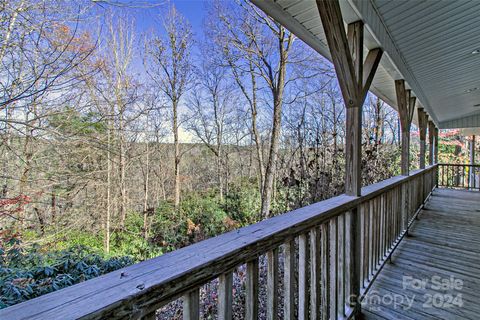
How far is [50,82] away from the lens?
3340 mm

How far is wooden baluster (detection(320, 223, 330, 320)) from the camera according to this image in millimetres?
1563

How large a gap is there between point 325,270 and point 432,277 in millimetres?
1872

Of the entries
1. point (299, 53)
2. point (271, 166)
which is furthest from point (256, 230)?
point (299, 53)

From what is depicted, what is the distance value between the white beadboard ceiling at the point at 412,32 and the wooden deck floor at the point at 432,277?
8.01 ft

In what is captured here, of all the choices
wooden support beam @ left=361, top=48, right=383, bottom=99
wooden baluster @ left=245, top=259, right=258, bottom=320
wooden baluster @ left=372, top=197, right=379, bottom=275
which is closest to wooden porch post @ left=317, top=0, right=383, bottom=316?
wooden support beam @ left=361, top=48, right=383, bottom=99

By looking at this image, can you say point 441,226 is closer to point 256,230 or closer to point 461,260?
point 461,260

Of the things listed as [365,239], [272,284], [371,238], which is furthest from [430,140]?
[272,284]

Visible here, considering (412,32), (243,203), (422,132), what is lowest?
(243,203)

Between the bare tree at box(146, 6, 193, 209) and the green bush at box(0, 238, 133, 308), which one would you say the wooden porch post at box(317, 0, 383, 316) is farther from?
the bare tree at box(146, 6, 193, 209)

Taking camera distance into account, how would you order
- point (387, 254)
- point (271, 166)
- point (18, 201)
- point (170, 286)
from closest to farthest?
point (170, 286) < point (387, 254) < point (18, 201) < point (271, 166)

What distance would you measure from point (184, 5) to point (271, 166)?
6153 millimetres

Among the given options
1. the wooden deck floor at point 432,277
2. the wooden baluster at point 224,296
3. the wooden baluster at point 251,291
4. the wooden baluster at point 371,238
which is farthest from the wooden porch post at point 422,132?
the wooden baluster at point 224,296

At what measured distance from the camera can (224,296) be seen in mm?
912

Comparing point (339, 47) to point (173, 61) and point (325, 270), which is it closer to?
point (325, 270)
